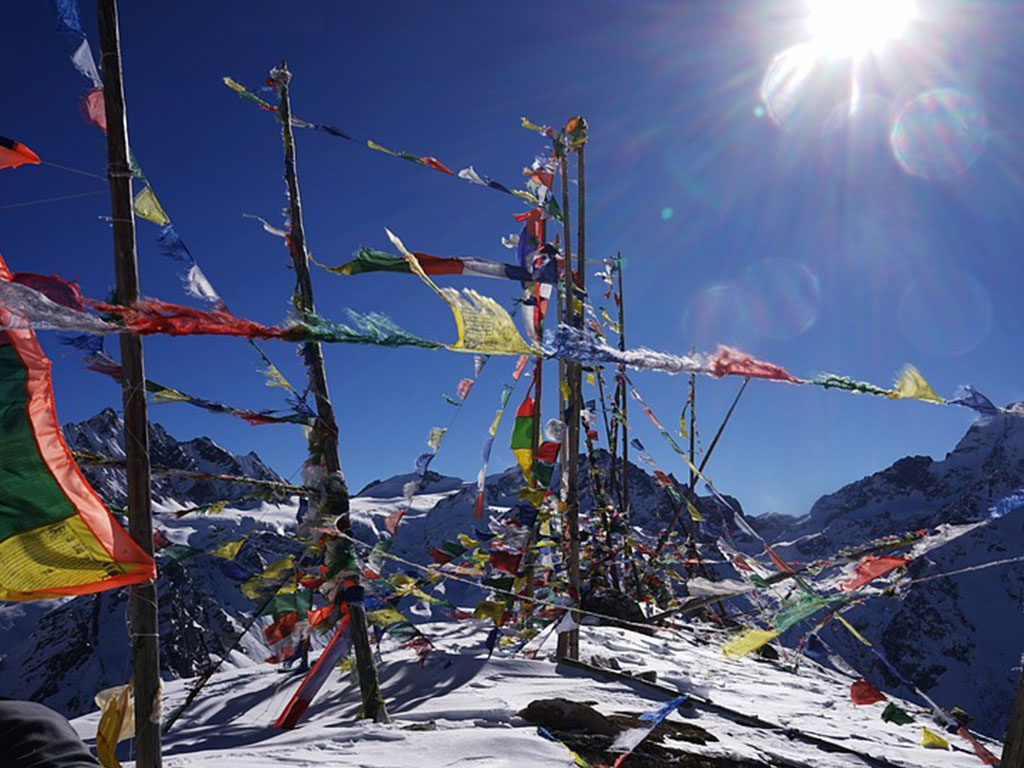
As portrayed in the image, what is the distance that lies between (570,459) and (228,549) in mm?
3586

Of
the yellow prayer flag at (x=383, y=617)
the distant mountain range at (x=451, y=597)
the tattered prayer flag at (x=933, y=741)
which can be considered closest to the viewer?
the tattered prayer flag at (x=933, y=741)

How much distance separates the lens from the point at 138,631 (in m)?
2.94

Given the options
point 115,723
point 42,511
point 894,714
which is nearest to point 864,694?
point 894,714

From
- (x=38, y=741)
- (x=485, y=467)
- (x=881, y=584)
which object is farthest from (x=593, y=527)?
(x=38, y=741)

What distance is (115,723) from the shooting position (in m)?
2.96

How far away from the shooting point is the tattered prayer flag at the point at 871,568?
3.16 metres

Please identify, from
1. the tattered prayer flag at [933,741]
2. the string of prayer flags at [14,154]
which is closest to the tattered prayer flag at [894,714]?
the tattered prayer flag at [933,741]

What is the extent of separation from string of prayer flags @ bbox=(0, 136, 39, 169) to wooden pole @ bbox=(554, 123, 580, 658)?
5.13m

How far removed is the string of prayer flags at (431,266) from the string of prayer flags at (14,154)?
47.7 inches

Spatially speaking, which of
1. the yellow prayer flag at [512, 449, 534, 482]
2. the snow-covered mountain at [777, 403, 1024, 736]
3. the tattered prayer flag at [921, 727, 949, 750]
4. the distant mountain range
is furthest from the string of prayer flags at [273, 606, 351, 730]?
the snow-covered mountain at [777, 403, 1024, 736]

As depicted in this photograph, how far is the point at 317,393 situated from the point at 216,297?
2.04 metres

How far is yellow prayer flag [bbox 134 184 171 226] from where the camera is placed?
3520 mm

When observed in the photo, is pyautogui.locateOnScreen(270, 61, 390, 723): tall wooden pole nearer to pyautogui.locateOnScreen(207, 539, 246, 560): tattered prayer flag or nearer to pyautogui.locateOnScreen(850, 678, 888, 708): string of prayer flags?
pyautogui.locateOnScreen(207, 539, 246, 560): tattered prayer flag

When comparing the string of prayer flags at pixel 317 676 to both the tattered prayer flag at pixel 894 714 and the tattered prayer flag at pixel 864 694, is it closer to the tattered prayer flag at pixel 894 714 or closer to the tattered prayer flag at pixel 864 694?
the tattered prayer flag at pixel 864 694
